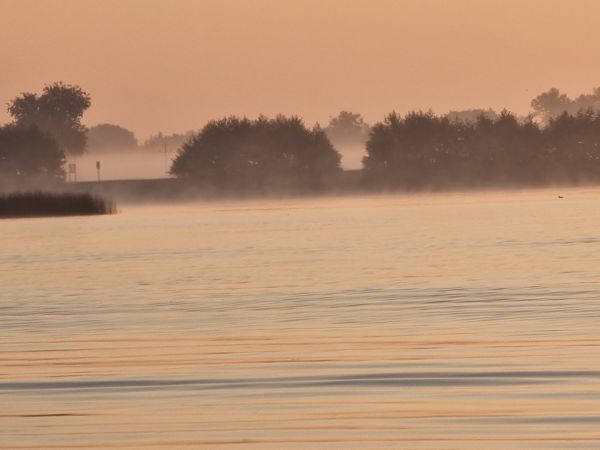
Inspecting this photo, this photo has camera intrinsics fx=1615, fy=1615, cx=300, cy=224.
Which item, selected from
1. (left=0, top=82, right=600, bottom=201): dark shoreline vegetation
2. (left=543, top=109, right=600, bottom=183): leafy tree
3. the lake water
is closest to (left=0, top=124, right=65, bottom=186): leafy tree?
(left=0, top=82, right=600, bottom=201): dark shoreline vegetation

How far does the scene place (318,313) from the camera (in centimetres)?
1984

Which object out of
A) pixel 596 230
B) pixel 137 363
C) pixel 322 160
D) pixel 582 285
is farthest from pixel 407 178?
pixel 137 363

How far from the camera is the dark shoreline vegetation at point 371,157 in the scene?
144875mm

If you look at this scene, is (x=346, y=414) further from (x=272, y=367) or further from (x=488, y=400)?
(x=272, y=367)

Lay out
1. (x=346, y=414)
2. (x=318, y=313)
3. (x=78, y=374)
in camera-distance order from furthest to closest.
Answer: (x=318, y=313) < (x=78, y=374) < (x=346, y=414)

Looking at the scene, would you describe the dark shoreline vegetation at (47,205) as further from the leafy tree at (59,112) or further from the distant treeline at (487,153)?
the leafy tree at (59,112)

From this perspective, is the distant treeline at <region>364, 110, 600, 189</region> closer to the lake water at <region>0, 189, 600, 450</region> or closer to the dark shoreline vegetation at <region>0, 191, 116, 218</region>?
the dark shoreline vegetation at <region>0, 191, 116, 218</region>

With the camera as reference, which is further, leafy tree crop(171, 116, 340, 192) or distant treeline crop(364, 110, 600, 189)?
leafy tree crop(171, 116, 340, 192)

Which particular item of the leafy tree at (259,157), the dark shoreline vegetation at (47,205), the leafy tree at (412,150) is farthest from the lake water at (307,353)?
the leafy tree at (259,157)

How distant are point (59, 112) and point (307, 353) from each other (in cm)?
18181

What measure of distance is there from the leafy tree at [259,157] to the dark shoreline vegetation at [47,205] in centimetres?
7089

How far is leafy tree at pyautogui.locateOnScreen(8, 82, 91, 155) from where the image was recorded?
19238 centimetres

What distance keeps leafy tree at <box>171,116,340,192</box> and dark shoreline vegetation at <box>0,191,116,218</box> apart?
7089 cm

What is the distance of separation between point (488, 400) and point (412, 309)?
27.7 feet
